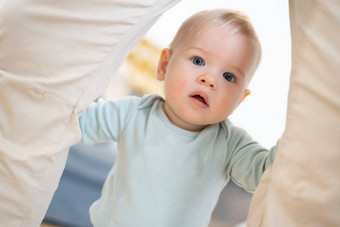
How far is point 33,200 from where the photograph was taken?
624 mm

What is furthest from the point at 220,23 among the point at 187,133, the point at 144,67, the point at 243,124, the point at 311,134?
the point at 144,67

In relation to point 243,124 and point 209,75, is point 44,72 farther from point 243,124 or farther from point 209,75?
point 243,124

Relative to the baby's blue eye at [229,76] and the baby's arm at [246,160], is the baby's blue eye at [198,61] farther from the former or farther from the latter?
the baby's arm at [246,160]

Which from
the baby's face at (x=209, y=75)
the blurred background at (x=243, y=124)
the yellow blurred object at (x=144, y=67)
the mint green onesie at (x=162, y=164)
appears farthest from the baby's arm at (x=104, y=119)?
the yellow blurred object at (x=144, y=67)

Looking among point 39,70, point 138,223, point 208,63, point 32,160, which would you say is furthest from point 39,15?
point 138,223

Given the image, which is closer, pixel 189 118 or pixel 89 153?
pixel 189 118

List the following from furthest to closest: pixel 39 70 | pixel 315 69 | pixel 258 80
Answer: pixel 258 80
pixel 39 70
pixel 315 69

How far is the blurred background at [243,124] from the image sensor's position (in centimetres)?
146

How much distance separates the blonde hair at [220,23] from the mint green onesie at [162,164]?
0.64 feet

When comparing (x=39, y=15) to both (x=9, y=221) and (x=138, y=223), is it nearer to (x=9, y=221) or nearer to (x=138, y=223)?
(x=9, y=221)

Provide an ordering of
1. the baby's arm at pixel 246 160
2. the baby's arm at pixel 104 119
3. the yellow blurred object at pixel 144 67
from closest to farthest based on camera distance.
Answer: the baby's arm at pixel 246 160 < the baby's arm at pixel 104 119 < the yellow blurred object at pixel 144 67

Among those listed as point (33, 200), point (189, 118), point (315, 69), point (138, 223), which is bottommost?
point (138, 223)

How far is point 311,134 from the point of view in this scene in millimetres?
496

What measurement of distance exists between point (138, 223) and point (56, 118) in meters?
0.32
